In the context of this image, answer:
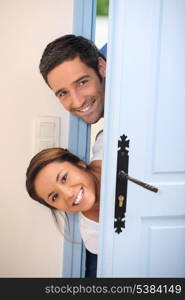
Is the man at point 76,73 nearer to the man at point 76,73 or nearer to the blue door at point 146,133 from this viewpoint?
the man at point 76,73

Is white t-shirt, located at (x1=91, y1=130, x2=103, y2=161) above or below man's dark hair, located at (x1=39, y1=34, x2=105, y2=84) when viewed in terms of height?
below

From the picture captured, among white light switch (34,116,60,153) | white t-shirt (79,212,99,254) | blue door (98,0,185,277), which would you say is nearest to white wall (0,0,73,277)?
white light switch (34,116,60,153)

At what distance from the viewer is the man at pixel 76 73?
157cm

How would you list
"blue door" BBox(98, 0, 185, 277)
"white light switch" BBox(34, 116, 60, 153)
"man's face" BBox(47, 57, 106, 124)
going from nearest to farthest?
"blue door" BBox(98, 0, 185, 277) < "man's face" BBox(47, 57, 106, 124) < "white light switch" BBox(34, 116, 60, 153)

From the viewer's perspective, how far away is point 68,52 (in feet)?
5.16

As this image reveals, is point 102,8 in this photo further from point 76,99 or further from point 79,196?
point 79,196

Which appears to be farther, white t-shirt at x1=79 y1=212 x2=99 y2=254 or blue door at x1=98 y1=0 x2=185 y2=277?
white t-shirt at x1=79 y1=212 x2=99 y2=254

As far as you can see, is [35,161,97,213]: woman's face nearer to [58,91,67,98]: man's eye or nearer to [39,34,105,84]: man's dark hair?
[58,91,67,98]: man's eye

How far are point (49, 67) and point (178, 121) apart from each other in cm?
56

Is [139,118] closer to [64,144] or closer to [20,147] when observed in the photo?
[64,144]

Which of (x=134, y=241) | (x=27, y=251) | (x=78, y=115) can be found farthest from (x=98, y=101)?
(x=27, y=251)

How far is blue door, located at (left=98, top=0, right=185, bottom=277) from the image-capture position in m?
1.40

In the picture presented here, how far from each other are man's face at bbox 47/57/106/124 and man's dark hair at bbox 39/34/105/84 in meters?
0.02

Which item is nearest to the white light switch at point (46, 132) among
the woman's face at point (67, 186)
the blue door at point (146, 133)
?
the woman's face at point (67, 186)
